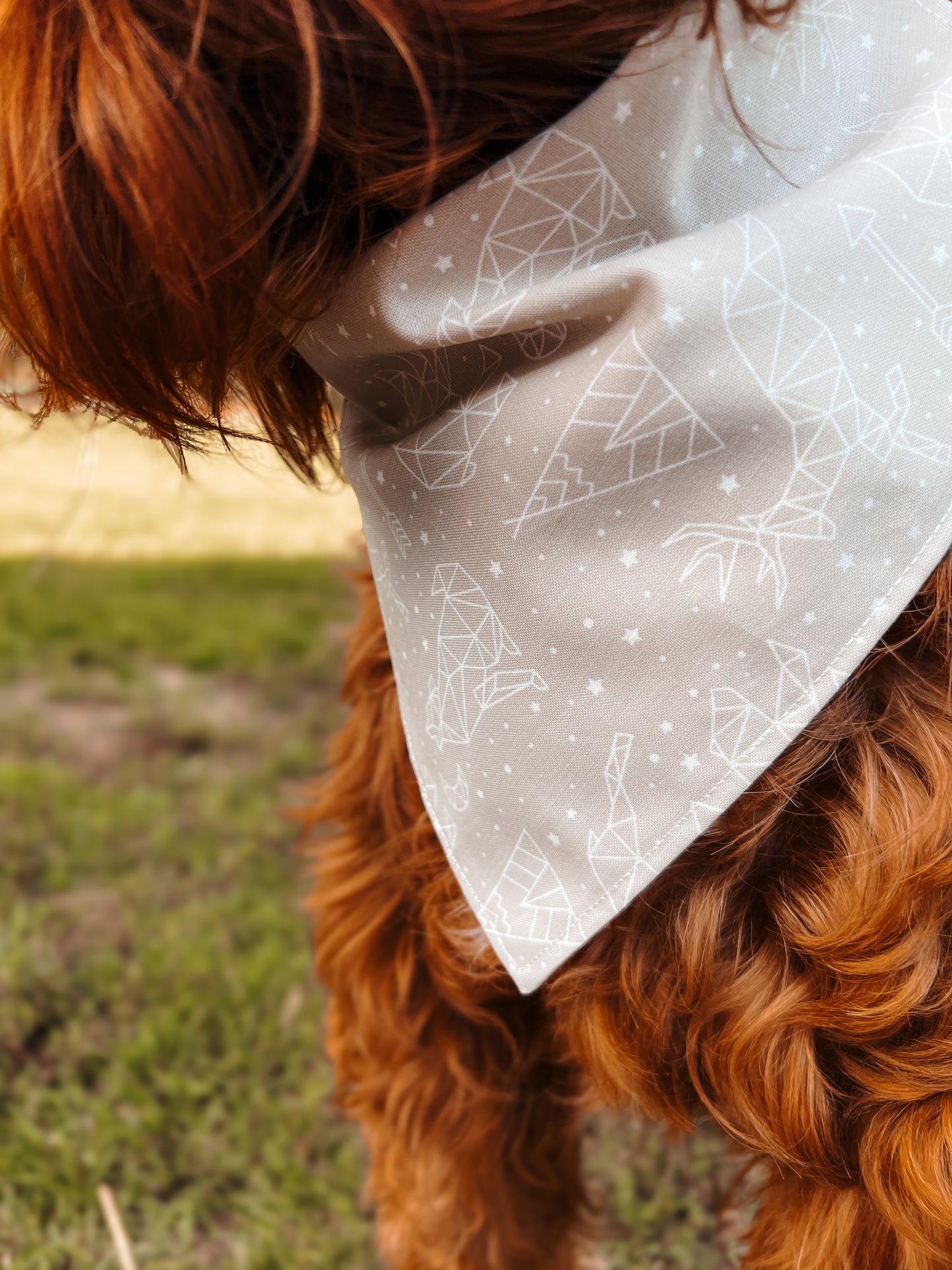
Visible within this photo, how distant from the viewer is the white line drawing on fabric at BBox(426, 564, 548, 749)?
618mm

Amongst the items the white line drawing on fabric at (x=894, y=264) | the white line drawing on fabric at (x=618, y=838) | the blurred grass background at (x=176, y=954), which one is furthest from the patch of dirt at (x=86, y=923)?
the white line drawing on fabric at (x=894, y=264)

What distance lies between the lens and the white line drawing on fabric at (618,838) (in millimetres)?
599

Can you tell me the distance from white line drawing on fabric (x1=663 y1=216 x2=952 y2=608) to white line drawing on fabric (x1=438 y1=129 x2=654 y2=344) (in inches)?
2.3

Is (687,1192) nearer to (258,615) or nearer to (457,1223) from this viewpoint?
(457,1223)

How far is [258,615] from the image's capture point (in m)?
2.16

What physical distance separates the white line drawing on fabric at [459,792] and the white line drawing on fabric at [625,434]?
0.18 metres

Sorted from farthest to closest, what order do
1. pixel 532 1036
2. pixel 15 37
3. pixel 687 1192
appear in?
1. pixel 687 1192
2. pixel 532 1036
3. pixel 15 37

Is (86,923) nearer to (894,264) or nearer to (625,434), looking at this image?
(625,434)

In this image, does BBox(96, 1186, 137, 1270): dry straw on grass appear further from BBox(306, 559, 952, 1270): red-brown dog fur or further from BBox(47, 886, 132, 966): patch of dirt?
BBox(306, 559, 952, 1270): red-brown dog fur

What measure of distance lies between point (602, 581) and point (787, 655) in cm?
10

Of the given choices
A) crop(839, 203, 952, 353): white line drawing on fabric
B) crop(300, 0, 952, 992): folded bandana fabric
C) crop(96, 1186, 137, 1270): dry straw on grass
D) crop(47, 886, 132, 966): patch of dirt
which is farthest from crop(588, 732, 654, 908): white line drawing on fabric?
crop(47, 886, 132, 966): patch of dirt

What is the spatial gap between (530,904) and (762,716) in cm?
17

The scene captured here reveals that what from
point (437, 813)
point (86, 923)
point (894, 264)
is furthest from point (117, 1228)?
point (894, 264)

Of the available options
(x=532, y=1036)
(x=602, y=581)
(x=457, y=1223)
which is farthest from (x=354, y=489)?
(x=457, y=1223)
